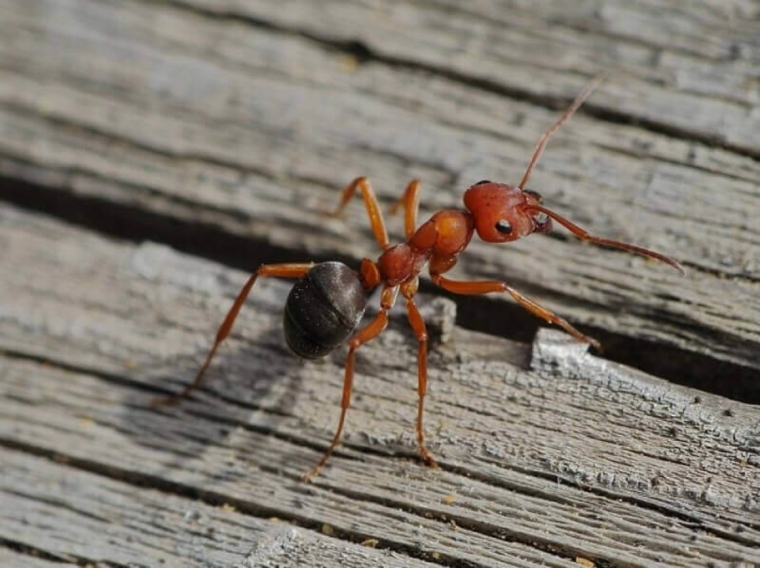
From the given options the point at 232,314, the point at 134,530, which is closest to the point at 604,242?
the point at 232,314

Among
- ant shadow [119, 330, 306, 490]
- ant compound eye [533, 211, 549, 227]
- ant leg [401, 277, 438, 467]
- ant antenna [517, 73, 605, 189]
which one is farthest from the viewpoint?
ant antenna [517, 73, 605, 189]

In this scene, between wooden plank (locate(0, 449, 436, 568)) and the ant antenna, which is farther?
the ant antenna

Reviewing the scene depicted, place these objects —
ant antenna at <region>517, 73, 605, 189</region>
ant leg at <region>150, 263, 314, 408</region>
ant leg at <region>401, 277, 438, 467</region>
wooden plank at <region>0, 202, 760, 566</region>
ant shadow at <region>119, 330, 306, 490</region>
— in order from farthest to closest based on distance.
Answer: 1. ant antenna at <region>517, 73, 605, 189</region>
2. ant leg at <region>150, 263, 314, 408</region>
3. ant shadow at <region>119, 330, 306, 490</region>
4. ant leg at <region>401, 277, 438, 467</region>
5. wooden plank at <region>0, 202, 760, 566</region>

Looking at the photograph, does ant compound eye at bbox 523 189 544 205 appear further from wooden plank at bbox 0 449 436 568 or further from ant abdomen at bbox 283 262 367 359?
wooden plank at bbox 0 449 436 568

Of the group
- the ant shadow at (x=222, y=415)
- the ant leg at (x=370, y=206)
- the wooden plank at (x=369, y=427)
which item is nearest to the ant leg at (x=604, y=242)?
the wooden plank at (x=369, y=427)

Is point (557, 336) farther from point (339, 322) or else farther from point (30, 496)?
point (30, 496)

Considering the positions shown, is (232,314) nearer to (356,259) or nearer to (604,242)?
(356,259)

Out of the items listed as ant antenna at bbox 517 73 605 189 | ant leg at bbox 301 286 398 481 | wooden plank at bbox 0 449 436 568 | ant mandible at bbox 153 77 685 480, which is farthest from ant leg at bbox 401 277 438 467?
ant antenna at bbox 517 73 605 189

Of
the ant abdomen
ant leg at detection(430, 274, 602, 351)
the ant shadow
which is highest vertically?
ant leg at detection(430, 274, 602, 351)
